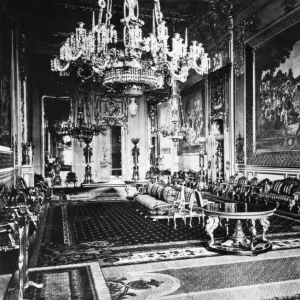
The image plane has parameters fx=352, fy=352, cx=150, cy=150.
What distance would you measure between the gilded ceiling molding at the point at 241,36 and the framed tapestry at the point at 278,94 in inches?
28.8

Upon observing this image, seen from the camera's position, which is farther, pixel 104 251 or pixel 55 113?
pixel 55 113

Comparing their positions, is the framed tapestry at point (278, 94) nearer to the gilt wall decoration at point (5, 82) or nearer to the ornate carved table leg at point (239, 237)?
the ornate carved table leg at point (239, 237)

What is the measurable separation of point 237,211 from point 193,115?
10523mm

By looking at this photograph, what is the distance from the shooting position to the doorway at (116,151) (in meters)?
17.8

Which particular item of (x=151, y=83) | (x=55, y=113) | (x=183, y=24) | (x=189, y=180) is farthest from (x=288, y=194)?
(x=55, y=113)

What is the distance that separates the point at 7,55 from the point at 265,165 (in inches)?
286

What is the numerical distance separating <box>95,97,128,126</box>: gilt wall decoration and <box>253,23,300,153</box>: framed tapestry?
8165 mm

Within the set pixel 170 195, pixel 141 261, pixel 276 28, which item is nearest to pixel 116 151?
pixel 170 195

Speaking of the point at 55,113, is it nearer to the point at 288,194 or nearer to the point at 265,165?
the point at 265,165

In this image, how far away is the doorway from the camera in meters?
17.8

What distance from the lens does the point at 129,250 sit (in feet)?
16.3

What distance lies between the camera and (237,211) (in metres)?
4.83

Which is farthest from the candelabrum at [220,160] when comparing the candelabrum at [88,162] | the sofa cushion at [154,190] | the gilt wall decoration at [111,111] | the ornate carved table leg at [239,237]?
the ornate carved table leg at [239,237]

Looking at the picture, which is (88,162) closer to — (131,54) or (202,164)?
(202,164)
